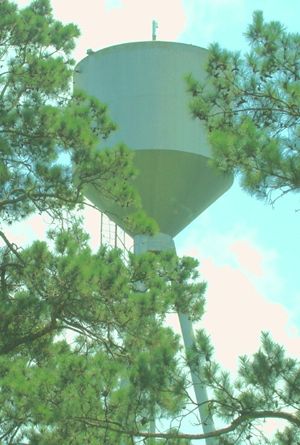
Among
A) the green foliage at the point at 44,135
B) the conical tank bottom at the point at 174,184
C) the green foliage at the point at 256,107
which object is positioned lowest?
the green foliage at the point at 256,107

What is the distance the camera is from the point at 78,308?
5863 millimetres

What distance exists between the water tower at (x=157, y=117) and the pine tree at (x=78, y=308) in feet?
9.06

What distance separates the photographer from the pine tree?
4.15 meters

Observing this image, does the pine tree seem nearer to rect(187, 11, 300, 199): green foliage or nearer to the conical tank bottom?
rect(187, 11, 300, 199): green foliage

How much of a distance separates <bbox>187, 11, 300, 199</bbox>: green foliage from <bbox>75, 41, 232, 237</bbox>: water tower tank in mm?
5052

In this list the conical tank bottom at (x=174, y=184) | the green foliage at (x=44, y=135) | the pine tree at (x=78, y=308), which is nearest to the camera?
the pine tree at (x=78, y=308)

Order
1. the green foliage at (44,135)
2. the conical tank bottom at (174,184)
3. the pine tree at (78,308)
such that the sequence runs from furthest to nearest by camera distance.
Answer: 1. the conical tank bottom at (174,184)
2. the green foliage at (44,135)
3. the pine tree at (78,308)

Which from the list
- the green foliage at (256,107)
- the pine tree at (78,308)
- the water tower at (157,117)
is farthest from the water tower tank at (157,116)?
the green foliage at (256,107)

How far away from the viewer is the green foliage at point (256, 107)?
169 inches

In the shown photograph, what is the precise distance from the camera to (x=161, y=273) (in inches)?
255

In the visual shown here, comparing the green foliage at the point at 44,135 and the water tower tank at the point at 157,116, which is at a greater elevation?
the water tower tank at the point at 157,116

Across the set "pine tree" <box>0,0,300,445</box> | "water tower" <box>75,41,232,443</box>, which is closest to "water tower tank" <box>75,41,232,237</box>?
"water tower" <box>75,41,232,443</box>

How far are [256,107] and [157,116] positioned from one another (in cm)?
539

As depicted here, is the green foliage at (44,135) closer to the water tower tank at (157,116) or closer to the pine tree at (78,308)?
Result: the pine tree at (78,308)
